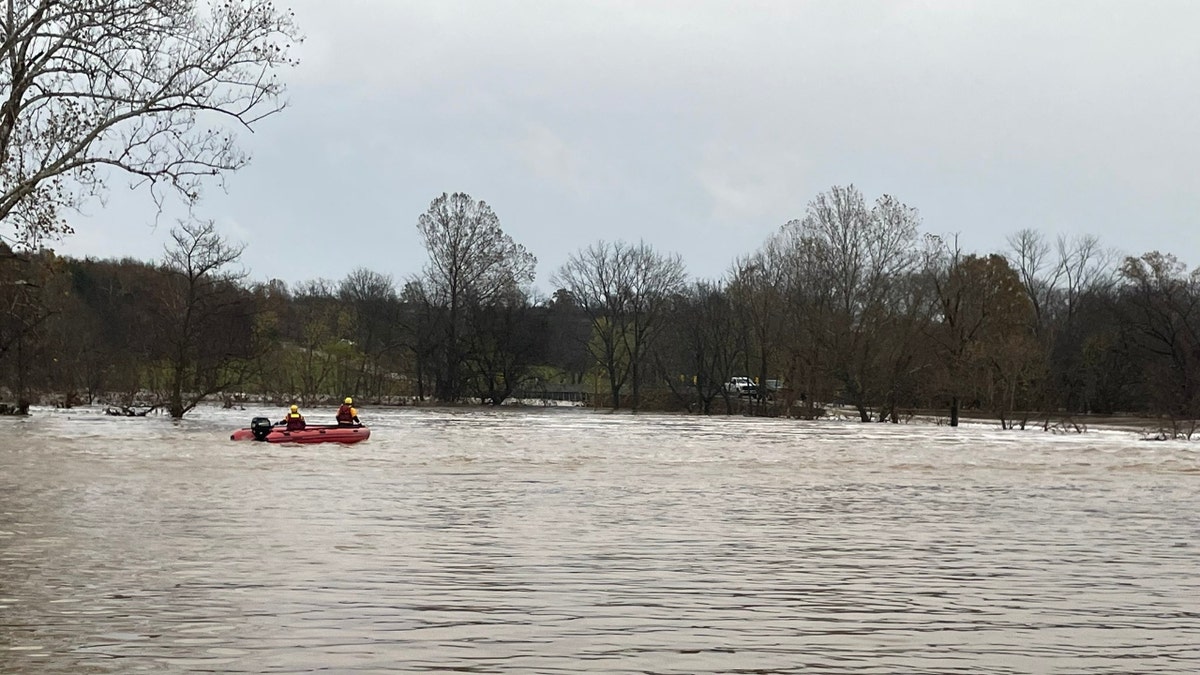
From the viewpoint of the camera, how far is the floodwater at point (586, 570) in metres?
7.96

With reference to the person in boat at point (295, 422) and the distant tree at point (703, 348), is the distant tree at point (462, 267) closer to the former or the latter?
the distant tree at point (703, 348)

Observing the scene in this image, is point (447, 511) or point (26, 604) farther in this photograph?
point (447, 511)

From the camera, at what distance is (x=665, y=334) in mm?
86750

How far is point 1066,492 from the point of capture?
904 inches

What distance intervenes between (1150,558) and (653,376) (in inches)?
2854

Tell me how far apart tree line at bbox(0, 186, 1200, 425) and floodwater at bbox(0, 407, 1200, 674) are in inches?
1032

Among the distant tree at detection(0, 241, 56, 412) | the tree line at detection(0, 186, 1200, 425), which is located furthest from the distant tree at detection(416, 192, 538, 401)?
the distant tree at detection(0, 241, 56, 412)

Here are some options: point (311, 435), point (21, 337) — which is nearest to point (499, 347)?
point (21, 337)

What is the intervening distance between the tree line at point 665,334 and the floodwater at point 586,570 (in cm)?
2622

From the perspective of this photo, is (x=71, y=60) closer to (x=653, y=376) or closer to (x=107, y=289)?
(x=653, y=376)

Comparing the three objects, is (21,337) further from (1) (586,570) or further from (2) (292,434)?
(1) (586,570)

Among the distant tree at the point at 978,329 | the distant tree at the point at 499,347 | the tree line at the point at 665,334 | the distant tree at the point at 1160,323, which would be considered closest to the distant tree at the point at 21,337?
the tree line at the point at 665,334

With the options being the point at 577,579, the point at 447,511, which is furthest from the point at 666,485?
the point at 577,579

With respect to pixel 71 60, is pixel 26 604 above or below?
below
